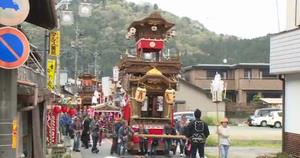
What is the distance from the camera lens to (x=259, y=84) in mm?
66438

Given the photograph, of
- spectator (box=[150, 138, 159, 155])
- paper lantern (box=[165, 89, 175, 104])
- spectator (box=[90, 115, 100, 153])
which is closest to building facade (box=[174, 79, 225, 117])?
spectator (box=[90, 115, 100, 153])

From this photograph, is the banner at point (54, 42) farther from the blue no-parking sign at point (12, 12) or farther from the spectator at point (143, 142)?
the blue no-parking sign at point (12, 12)

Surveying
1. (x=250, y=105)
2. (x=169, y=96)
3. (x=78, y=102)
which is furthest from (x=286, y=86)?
(x=250, y=105)

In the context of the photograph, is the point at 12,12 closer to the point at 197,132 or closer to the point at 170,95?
the point at 197,132

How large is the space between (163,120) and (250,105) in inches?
1507

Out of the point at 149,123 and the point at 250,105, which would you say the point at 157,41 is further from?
the point at 250,105

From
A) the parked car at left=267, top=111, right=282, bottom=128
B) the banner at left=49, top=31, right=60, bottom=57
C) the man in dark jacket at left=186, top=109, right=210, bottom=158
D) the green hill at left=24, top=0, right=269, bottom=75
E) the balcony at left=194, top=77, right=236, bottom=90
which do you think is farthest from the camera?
the green hill at left=24, top=0, right=269, bottom=75

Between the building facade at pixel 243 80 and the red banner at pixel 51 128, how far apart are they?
4303cm

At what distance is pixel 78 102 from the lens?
54000 mm

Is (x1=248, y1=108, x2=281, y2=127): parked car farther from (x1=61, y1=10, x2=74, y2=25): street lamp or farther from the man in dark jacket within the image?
the man in dark jacket

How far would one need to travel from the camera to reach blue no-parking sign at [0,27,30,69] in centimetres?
743

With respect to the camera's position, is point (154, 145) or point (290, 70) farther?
point (154, 145)

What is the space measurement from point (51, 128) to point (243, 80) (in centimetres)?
4640

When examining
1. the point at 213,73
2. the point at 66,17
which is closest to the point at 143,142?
the point at 66,17
